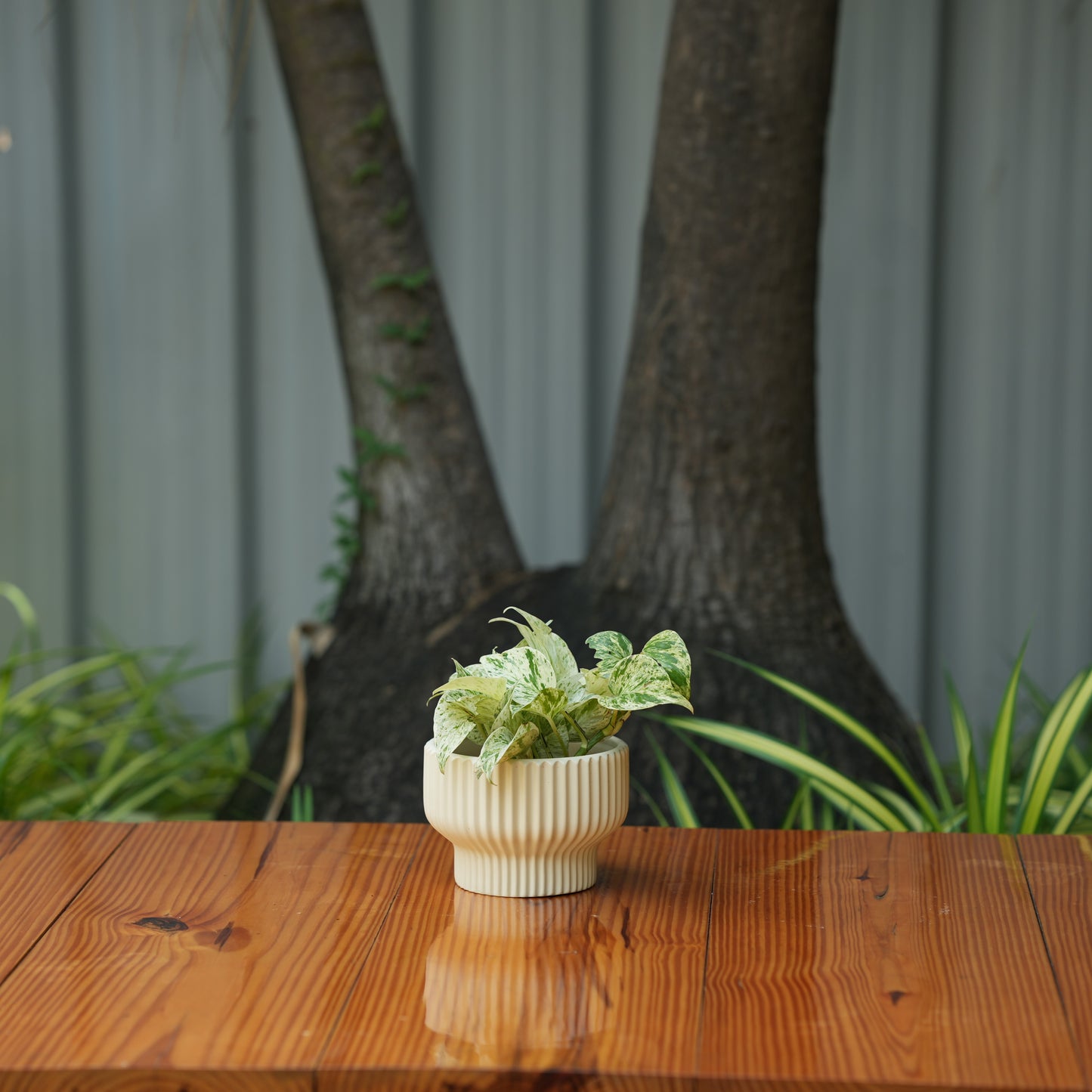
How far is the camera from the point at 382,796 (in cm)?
185

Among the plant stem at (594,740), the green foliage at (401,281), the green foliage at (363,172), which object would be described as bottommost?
the plant stem at (594,740)

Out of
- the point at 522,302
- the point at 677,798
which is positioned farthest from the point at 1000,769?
the point at 522,302

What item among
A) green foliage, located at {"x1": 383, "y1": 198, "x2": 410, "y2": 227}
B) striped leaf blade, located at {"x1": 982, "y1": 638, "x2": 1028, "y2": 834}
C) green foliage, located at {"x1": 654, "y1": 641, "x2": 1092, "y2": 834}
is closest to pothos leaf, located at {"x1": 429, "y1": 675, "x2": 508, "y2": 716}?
green foliage, located at {"x1": 654, "y1": 641, "x2": 1092, "y2": 834}

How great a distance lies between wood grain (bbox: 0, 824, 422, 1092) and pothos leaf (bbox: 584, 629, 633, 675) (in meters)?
0.27

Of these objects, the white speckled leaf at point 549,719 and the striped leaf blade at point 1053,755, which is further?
the striped leaf blade at point 1053,755

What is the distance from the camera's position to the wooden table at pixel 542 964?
2.42ft

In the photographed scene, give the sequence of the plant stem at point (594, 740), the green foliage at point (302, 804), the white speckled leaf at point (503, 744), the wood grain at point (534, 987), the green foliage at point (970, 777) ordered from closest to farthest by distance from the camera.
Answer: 1. the wood grain at point (534, 987)
2. the white speckled leaf at point (503, 744)
3. the plant stem at point (594, 740)
4. the green foliage at point (970, 777)
5. the green foliage at point (302, 804)

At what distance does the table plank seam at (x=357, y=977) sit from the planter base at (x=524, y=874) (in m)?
0.07

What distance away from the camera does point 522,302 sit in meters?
2.80

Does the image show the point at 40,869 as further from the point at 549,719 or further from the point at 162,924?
the point at 549,719

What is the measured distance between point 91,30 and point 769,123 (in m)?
1.76

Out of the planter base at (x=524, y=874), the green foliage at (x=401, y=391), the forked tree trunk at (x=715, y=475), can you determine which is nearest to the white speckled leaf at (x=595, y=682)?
the planter base at (x=524, y=874)

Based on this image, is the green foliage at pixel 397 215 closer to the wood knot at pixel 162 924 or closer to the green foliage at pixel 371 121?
the green foliage at pixel 371 121

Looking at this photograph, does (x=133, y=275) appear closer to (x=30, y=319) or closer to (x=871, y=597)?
(x=30, y=319)
